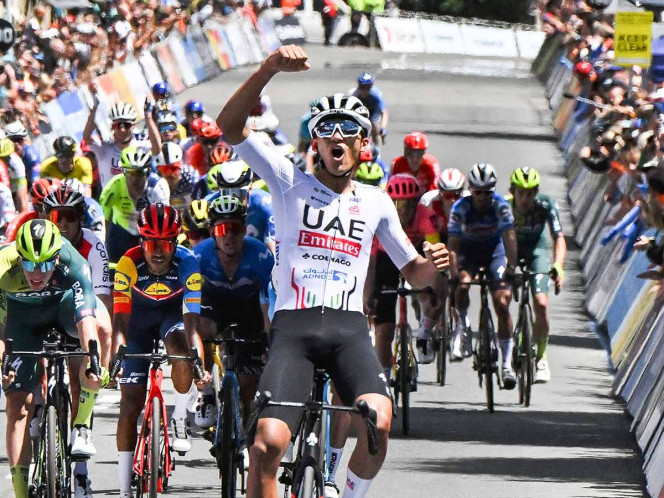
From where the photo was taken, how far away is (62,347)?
1078 centimetres

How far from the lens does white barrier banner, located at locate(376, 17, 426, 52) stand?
6016 centimetres

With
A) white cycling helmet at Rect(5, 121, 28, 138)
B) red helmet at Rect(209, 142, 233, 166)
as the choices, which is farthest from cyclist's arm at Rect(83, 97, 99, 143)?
red helmet at Rect(209, 142, 233, 166)

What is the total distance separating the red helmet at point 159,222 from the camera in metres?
11.4

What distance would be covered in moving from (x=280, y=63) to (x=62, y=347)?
2.87 meters

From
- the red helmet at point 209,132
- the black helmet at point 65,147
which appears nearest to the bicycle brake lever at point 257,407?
the red helmet at point 209,132

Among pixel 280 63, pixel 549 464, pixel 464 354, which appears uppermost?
pixel 280 63

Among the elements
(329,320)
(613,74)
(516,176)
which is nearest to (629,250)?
(516,176)

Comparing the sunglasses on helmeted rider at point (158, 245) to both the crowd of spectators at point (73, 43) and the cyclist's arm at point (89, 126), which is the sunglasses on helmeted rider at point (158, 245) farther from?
the crowd of spectators at point (73, 43)

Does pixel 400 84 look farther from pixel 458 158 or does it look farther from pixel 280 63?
pixel 280 63

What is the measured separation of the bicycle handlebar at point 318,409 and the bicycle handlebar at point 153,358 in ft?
7.40

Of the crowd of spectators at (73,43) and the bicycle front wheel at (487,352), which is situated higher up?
the bicycle front wheel at (487,352)

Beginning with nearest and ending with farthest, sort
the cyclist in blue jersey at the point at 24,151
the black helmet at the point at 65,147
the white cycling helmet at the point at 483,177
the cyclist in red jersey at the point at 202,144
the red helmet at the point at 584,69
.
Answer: the white cycling helmet at the point at 483,177
the cyclist in red jersey at the point at 202,144
the black helmet at the point at 65,147
the cyclist in blue jersey at the point at 24,151
the red helmet at the point at 584,69

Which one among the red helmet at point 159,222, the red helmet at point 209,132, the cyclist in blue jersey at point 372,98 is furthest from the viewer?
the cyclist in blue jersey at point 372,98

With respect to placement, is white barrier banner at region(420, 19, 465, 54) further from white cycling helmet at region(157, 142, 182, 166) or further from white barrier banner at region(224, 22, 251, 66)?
white cycling helmet at region(157, 142, 182, 166)
